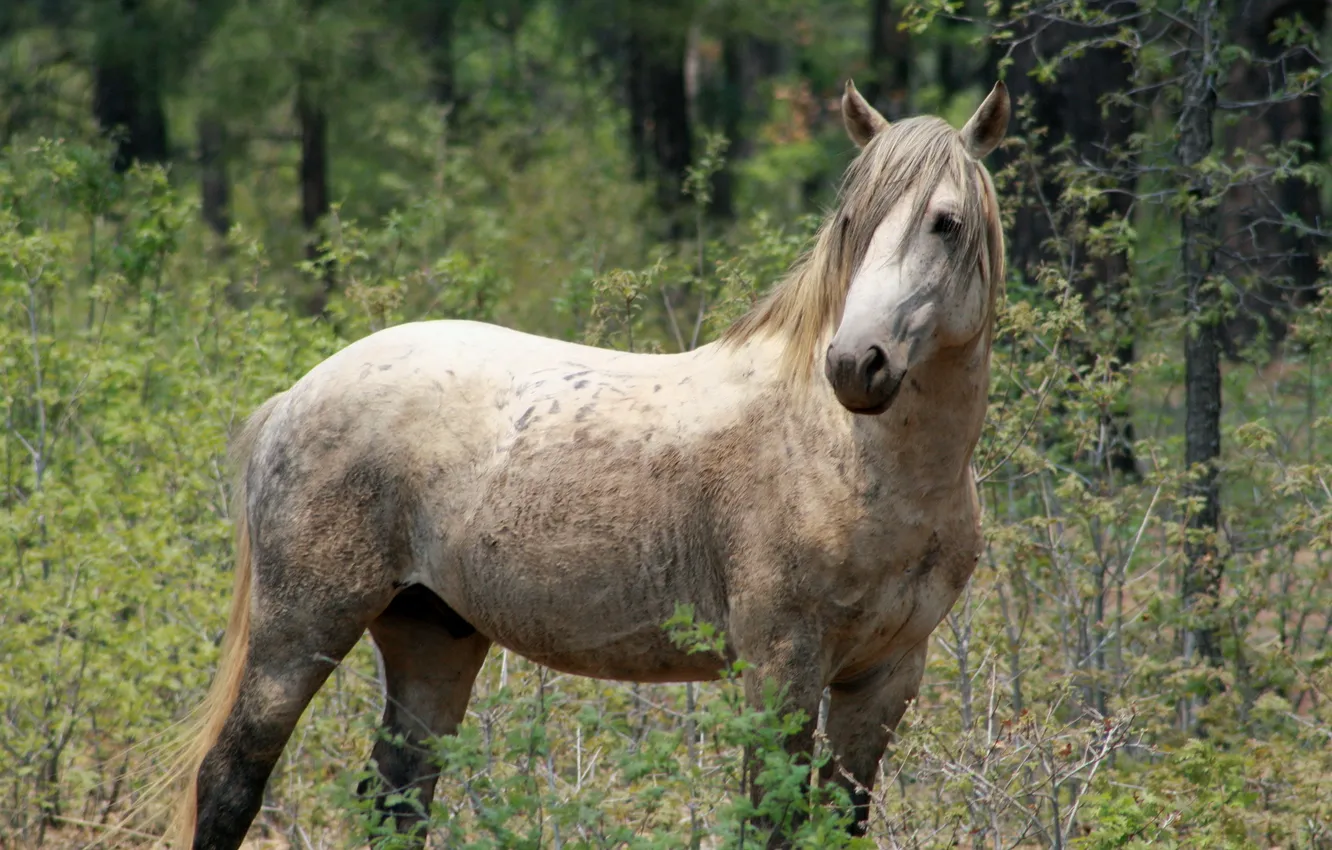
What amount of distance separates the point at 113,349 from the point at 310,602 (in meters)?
3.19

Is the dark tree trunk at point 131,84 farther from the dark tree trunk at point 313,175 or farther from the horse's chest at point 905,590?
the horse's chest at point 905,590

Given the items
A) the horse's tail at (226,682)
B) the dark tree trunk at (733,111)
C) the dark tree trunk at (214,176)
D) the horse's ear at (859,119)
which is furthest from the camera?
the dark tree trunk at (733,111)

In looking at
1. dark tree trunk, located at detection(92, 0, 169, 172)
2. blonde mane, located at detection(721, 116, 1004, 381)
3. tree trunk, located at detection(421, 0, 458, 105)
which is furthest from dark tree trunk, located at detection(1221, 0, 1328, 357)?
blonde mane, located at detection(721, 116, 1004, 381)

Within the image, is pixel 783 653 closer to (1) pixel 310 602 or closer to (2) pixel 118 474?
(1) pixel 310 602

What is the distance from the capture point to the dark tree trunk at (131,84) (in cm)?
1279

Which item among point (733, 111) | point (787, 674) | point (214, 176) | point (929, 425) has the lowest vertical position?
point (214, 176)

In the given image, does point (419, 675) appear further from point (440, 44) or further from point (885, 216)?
point (440, 44)

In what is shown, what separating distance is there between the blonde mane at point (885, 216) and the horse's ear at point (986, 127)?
0.17ft

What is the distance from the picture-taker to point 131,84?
1413cm

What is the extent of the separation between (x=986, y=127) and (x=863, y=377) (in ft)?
2.56

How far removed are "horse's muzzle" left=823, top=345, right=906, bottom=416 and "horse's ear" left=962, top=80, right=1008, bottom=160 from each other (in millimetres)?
651

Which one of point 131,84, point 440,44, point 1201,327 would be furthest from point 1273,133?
point 131,84

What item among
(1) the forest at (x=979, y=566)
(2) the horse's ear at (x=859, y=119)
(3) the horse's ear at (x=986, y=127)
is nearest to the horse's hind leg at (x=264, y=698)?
(1) the forest at (x=979, y=566)

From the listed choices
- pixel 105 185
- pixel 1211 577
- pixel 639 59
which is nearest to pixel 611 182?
pixel 639 59
